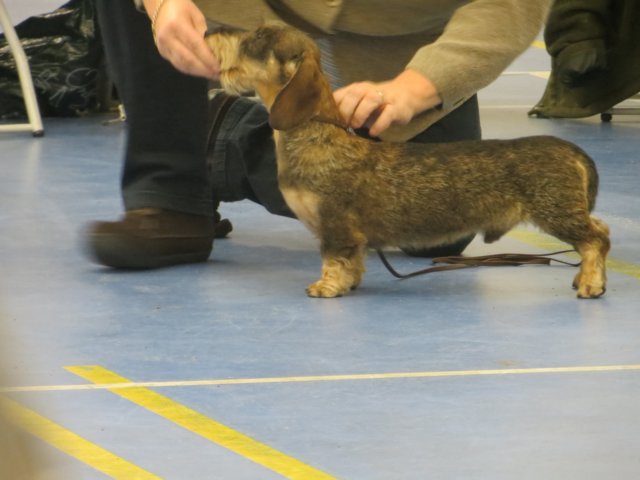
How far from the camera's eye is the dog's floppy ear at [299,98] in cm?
279

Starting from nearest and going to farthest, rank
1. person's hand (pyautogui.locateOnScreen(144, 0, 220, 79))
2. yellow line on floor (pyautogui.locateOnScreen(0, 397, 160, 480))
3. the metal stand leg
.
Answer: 1. yellow line on floor (pyautogui.locateOnScreen(0, 397, 160, 480))
2. person's hand (pyautogui.locateOnScreen(144, 0, 220, 79))
3. the metal stand leg

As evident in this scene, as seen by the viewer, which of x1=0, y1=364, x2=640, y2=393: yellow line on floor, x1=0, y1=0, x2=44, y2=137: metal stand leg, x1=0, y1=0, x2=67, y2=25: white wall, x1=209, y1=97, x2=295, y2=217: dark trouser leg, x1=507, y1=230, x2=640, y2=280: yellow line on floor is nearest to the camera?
x1=0, y1=364, x2=640, y2=393: yellow line on floor

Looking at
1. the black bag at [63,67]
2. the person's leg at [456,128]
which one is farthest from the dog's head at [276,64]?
the black bag at [63,67]

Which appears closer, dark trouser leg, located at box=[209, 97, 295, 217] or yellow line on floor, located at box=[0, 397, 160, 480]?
yellow line on floor, located at box=[0, 397, 160, 480]

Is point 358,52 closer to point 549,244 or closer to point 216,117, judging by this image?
point 216,117

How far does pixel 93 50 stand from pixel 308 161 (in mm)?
3786

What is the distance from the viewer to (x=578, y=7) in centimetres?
614

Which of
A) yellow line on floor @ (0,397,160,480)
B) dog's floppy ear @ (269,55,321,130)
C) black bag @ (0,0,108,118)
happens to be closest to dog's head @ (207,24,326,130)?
dog's floppy ear @ (269,55,321,130)

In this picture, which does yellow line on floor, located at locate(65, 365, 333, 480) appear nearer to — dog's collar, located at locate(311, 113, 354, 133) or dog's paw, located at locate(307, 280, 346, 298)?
dog's paw, located at locate(307, 280, 346, 298)

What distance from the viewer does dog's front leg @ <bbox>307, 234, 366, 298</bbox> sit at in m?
2.87

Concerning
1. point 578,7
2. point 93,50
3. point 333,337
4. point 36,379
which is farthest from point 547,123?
point 36,379

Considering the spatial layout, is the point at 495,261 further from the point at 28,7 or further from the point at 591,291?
the point at 28,7

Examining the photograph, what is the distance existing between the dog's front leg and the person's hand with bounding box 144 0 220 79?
1.63 feet

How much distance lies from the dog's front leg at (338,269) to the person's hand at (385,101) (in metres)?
0.28
